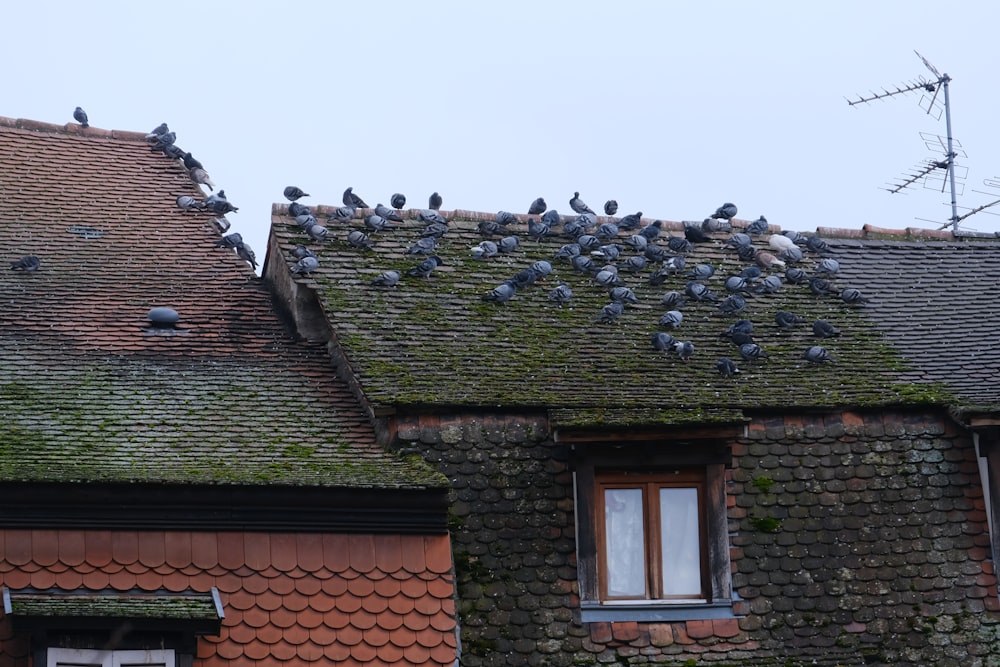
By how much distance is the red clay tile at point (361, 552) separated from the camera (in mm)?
12711

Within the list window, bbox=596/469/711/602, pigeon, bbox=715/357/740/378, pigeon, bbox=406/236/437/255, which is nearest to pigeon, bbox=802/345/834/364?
pigeon, bbox=715/357/740/378

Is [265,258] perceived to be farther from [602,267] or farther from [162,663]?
[162,663]

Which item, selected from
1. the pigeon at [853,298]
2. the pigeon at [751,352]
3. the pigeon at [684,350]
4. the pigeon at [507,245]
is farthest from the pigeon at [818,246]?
the pigeon at [684,350]

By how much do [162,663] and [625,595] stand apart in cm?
382

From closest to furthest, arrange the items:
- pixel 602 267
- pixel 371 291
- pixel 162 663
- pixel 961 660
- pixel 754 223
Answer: pixel 162 663
pixel 961 660
pixel 371 291
pixel 602 267
pixel 754 223

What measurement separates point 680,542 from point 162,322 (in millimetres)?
5206

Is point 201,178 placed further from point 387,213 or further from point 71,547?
point 71,547

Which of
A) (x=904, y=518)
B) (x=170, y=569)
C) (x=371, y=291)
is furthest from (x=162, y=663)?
(x=904, y=518)

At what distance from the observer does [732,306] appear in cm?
1642

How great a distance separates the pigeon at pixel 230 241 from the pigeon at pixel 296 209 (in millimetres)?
596

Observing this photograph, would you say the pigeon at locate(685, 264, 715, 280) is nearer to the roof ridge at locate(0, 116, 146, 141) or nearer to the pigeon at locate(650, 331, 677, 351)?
the pigeon at locate(650, 331, 677, 351)

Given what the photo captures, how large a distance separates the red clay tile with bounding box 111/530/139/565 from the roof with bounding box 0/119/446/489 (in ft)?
1.53

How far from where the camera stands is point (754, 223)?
61.1ft

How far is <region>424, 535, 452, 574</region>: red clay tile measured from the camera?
12.8 meters
